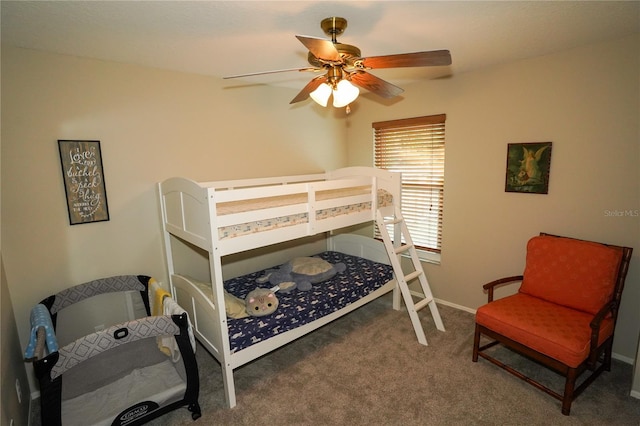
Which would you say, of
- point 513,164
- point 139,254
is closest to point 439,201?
point 513,164

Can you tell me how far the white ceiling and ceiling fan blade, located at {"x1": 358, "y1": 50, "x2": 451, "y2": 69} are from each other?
0.92 ft

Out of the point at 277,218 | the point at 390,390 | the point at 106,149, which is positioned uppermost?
the point at 106,149

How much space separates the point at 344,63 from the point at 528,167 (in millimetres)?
2062

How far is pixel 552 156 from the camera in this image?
2.67m

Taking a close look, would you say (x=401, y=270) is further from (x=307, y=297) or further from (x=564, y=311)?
(x=564, y=311)

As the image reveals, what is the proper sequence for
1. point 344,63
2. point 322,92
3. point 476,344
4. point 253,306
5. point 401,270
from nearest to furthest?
point 344,63 < point 322,92 < point 253,306 < point 476,344 < point 401,270

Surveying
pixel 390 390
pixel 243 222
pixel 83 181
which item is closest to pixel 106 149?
pixel 83 181

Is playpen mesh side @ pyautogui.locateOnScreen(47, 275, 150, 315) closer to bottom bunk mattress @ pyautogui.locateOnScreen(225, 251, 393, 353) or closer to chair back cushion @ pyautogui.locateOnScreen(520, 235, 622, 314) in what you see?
bottom bunk mattress @ pyautogui.locateOnScreen(225, 251, 393, 353)

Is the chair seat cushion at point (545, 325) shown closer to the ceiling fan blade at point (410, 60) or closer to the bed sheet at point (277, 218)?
the bed sheet at point (277, 218)

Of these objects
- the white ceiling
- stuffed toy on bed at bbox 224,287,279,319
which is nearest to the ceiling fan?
the white ceiling

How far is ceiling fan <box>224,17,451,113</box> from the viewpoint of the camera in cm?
156

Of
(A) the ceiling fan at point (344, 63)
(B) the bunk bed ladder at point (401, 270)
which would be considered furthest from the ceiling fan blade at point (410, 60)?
(B) the bunk bed ladder at point (401, 270)

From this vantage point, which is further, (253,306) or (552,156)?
(552,156)

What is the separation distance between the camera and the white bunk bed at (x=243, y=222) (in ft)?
6.77
